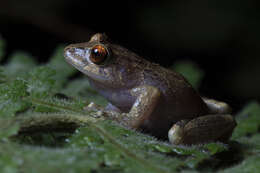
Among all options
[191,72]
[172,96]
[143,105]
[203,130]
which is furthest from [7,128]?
[191,72]

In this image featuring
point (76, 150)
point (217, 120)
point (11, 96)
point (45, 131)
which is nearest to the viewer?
point (76, 150)

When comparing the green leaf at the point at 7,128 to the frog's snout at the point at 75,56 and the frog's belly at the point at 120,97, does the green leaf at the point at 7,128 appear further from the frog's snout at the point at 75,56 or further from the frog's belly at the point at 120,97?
the frog's belly at the point at 120,97

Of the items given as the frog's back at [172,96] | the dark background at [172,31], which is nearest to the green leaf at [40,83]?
the frog's back at [172,96]

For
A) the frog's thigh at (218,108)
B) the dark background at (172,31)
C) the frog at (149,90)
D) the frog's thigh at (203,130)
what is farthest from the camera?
the dark background at (172,31)

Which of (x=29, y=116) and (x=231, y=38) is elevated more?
(x=231, y=38)

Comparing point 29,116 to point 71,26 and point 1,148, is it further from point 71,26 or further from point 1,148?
point 71,26

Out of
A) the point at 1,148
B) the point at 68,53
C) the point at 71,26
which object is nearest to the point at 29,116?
the point at 1,148

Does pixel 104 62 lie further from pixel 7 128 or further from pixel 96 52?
pixel 7 128
